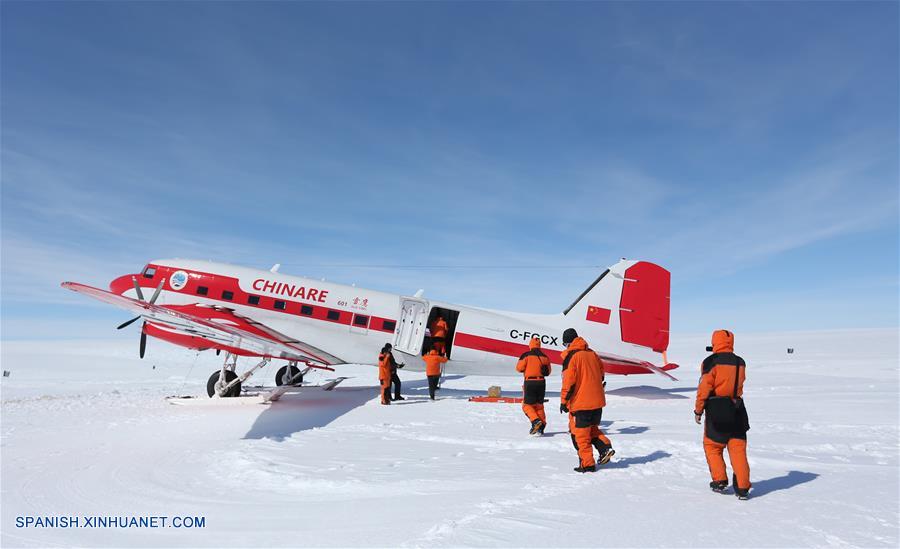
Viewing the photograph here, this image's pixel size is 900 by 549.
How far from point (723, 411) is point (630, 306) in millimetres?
11874

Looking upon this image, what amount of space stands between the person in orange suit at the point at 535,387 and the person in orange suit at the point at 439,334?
7444mm

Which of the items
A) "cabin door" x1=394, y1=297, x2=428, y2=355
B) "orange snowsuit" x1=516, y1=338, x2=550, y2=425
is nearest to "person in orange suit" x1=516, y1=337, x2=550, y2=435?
"orange snowsuit" x1=516, y1=338, x2=550, y2=425

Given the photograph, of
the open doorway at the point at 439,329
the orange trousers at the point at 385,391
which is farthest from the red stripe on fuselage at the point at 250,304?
the orange trousers at the point at 385,391

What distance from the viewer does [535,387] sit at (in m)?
9.80

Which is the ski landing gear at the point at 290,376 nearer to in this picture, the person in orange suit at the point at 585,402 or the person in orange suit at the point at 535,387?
the person in orange suit at the point at 535,387

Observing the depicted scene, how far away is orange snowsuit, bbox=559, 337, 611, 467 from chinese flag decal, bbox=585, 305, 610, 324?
10.3 m

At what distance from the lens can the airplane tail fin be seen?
55.6 feet

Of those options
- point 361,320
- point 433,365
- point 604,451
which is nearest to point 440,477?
point 604,451

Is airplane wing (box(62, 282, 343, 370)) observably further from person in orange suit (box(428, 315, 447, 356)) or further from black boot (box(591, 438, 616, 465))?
black boot (box(591, 438, 616, 465))

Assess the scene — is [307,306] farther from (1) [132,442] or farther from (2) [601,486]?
(2) [601,486]

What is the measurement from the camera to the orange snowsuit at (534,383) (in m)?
9.60

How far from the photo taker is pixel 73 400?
15.6 metres

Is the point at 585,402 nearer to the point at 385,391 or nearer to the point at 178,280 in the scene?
the point at 385,391

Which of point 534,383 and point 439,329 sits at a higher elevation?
point 439,329
